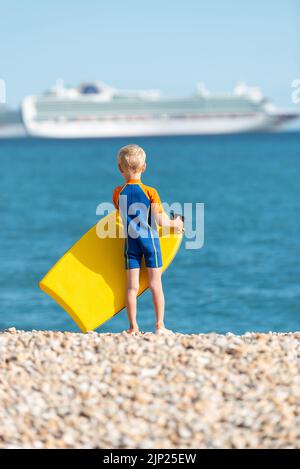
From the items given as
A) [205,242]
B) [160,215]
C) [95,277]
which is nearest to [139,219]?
[160,215]

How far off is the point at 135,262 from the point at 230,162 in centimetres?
7090

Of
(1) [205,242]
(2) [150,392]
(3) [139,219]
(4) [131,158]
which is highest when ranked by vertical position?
(1) [205,242]

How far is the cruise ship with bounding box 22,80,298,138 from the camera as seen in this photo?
11131 cm

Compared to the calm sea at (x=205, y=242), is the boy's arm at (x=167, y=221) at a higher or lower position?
lower

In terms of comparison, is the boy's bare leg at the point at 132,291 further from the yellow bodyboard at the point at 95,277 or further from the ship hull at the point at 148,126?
the ship hull at the point at 148,126

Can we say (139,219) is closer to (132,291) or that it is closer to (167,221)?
(167,221)

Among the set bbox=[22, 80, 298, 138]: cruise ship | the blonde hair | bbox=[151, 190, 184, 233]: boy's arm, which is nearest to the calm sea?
bbox=[151, 190, 184, 233]: boy's arm

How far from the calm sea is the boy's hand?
10214 millimetres

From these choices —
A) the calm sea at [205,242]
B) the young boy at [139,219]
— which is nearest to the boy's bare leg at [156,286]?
the young boy at [139,219]

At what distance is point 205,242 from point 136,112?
85445 millimetres

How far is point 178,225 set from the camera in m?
5.93

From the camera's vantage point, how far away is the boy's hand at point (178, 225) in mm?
5918

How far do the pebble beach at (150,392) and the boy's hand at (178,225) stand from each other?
35.0 inches

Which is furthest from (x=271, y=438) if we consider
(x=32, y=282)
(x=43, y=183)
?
(x=43, y=183)
